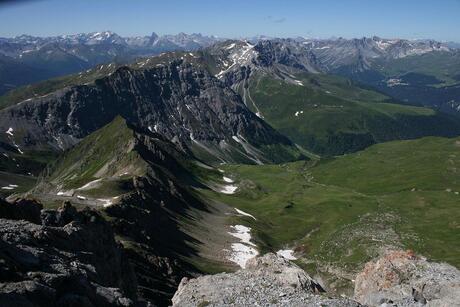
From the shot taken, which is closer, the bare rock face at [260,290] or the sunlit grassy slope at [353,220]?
the bare rock face at [260,290]

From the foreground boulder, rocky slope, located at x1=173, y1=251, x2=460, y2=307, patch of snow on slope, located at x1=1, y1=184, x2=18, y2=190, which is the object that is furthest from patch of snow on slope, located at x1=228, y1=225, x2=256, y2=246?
patch of snow on slope, located at x1=1, y1=184, x2=18, y2=190

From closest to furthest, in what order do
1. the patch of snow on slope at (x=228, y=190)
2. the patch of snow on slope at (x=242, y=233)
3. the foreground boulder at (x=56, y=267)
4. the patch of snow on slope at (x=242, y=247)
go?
the foreground boulder at (x=56, y=267) < the patch of snow on slope at (x=242, y=247) < the patch of snow on slope at (x=242, y=233) < the patch of snow on slope at (x=228, y=190)

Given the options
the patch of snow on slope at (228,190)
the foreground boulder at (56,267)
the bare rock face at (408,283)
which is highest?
the foreground boulder at (56,267)

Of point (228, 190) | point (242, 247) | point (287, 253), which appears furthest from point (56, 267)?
point (228, 190)

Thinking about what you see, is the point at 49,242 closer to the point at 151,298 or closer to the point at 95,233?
the point at 95,233

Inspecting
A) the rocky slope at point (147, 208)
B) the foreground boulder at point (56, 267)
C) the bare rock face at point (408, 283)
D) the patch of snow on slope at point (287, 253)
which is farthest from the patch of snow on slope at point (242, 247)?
the foreground boulder at point (56, 267)

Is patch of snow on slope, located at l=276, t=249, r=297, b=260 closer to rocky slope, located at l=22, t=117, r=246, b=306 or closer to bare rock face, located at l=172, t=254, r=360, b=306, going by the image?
rocky slope, located at l=22, t=117, r=246, b=306

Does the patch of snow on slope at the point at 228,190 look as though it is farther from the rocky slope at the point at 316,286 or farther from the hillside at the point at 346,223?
the rocky slope at the point at 316,286
